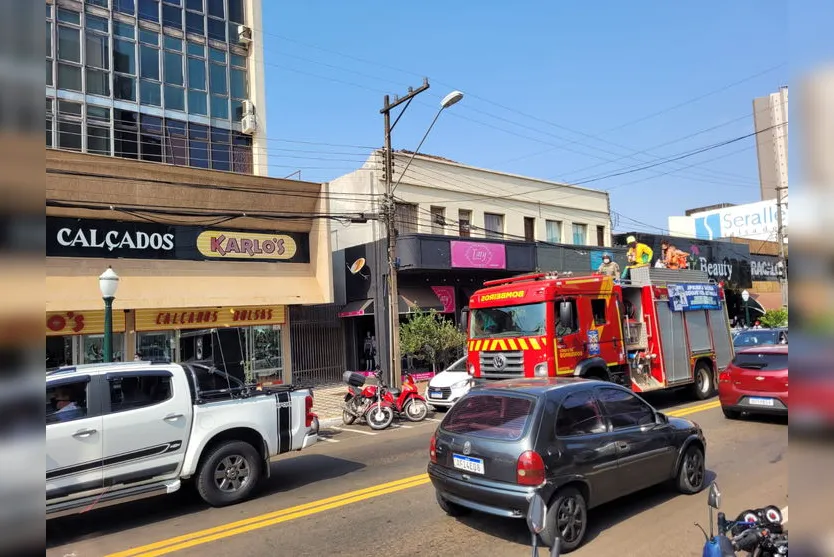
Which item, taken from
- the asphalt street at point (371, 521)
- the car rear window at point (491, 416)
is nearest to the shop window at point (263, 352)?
the asphalt street at point (371, 521)

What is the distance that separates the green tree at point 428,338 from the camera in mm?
17730

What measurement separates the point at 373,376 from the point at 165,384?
6.96m

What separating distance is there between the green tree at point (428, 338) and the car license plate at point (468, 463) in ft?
38.9

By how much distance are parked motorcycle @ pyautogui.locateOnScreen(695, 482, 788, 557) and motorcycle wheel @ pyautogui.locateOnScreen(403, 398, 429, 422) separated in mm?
9898

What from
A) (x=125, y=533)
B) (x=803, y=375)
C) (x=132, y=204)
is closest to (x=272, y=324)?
(x=132, y=204)

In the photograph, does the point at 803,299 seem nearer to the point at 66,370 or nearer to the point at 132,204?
the point at 66,370

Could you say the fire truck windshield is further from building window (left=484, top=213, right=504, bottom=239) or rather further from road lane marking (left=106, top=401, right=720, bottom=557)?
building window (left=484, top=213, right=504, bottom=239)

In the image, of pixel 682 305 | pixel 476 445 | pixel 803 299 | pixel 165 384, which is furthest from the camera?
pixel 682 305

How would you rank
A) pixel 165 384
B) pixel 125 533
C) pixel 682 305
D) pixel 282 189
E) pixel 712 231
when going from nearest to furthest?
pixel 125 533, pixel 165 384, pixel 682 305, pixel 282 189, pixel 712 231

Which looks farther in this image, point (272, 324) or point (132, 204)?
point (272, 324)

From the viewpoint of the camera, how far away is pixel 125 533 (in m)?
6.29

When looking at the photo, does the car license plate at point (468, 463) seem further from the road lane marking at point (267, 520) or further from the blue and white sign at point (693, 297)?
the blue and white sign at point (693, 297)

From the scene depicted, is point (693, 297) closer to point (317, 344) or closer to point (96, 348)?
point (317, 344)

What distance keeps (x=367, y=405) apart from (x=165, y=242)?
8258 mm
